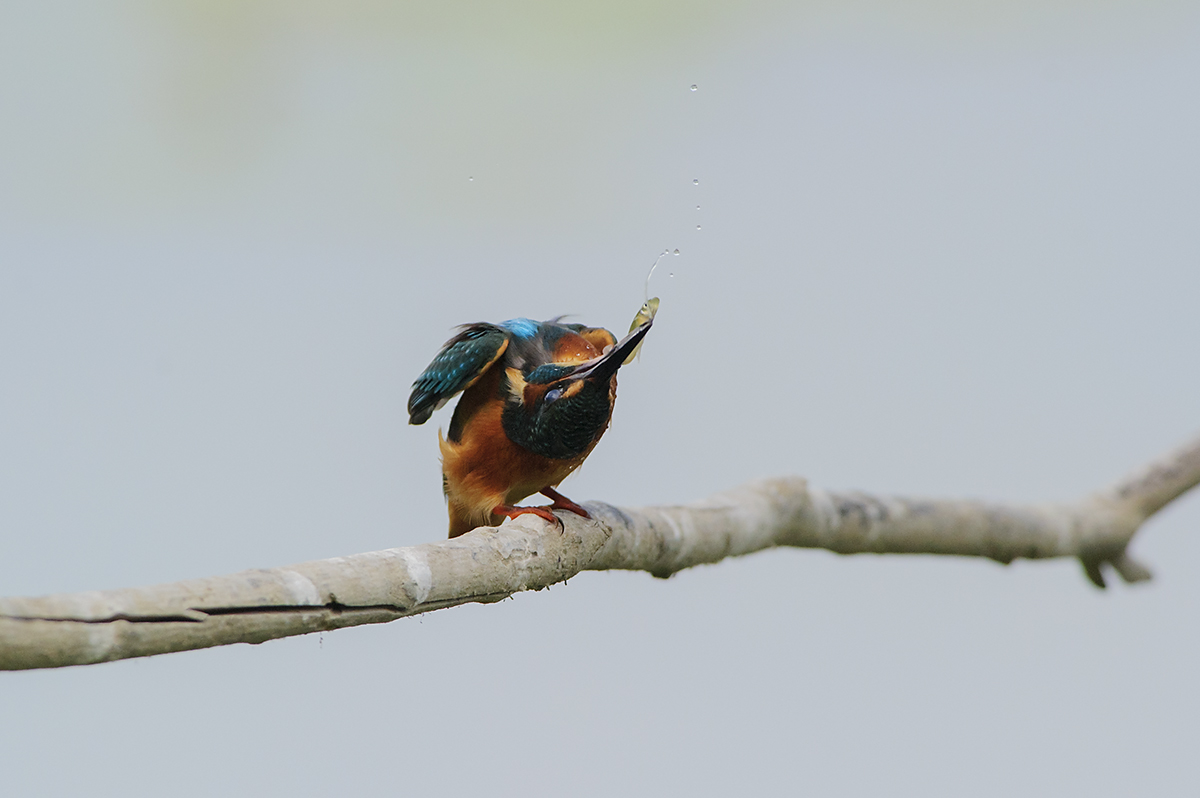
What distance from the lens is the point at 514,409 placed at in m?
2.31

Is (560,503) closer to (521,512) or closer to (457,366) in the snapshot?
(521,512)

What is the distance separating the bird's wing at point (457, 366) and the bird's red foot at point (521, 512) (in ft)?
0.98

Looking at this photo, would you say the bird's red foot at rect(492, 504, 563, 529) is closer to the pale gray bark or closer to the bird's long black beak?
the pale gray bark

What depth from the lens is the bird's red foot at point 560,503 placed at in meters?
2.37

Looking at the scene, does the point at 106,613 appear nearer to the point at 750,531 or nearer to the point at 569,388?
the point at 569,388

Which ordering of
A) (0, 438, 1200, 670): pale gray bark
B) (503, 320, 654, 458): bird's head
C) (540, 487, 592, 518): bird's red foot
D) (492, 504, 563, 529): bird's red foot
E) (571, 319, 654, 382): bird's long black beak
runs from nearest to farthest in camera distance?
(0, 438, 1200, 670): pale gray bark < (571, 319, 654, 382): bird's long black beak < (503, 320, 654, 458): bird's head < (492, 504, 563, 529): bird's red foot < (540, 487, 592, 518): bird's red foot

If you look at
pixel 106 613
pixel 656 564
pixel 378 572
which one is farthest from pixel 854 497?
pixel 106 613

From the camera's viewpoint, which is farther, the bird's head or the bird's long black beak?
the bird's head

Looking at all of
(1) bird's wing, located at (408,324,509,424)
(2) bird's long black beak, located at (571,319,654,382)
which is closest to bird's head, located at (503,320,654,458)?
(2) bird's long black beak, located at (571,319,654,382)

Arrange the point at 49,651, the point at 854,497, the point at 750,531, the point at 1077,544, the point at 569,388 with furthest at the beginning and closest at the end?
the point at 1077,544, the point at 854,497, the point at 750,531, the point at 569,388, the point at 49,651

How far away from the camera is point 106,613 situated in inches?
48.9

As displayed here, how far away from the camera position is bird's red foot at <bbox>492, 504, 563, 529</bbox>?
2.23 meters

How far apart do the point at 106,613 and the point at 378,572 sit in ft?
1.44

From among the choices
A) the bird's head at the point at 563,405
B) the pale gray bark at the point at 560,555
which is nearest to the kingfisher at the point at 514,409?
the bird's head at the point at 563,405
